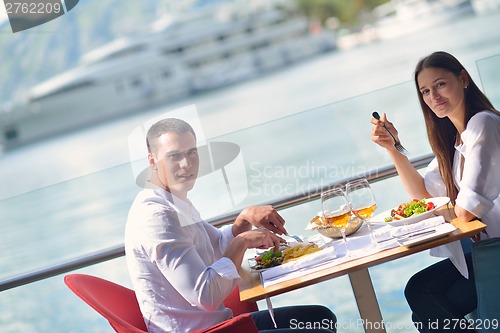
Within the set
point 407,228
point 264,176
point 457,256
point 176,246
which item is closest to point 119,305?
point 176,246

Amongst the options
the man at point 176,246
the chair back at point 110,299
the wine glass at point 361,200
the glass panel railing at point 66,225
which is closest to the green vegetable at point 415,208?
the wine glass at point 361,200

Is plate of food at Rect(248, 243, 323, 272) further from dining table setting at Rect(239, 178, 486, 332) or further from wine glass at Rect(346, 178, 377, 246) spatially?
wine glass at Rect(346, 178, 377, 246)

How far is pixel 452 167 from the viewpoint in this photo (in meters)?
2.25

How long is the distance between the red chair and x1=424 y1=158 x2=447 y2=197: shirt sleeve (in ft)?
2.13

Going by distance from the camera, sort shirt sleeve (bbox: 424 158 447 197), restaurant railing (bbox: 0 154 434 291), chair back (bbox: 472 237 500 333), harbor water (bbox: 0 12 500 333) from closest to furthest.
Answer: chair back (bbox: 472 237 500 333) → shirt sleeve (bbox: 424 158 447 197) → restaurant railing (bbox: 0 154 434 291) → harbor water (bbox: 0 12 500 333)

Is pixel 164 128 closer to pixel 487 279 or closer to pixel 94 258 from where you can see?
pixel 94 258

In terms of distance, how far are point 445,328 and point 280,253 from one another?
492mm

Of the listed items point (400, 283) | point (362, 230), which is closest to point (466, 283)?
point (362, 230)

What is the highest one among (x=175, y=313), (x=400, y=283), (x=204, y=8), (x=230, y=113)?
(x=204, y=8)

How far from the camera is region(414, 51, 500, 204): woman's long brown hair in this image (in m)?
2.17

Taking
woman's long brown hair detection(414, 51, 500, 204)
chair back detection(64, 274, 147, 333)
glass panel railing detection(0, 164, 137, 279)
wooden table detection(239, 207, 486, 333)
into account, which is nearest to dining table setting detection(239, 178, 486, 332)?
wooden table detection(239, 207, 486, 333)

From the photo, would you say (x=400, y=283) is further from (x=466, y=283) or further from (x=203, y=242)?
(x=203, y=242)

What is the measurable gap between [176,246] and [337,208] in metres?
0.43

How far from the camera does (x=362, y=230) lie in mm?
2123
